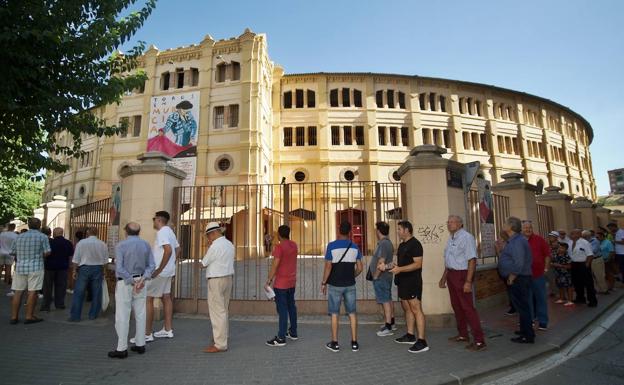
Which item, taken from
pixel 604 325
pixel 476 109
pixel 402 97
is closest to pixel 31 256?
pixel 604 325

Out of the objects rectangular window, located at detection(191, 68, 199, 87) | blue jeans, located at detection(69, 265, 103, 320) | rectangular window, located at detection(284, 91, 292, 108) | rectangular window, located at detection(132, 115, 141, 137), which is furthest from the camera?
rectangular window, located at detection(284, 91, 292, 108)

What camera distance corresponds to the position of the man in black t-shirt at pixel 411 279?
5.10 metres

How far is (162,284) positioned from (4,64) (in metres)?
4.37

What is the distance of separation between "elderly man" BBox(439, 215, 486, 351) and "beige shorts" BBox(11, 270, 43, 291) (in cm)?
744

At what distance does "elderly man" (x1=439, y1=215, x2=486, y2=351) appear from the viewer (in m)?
5.11

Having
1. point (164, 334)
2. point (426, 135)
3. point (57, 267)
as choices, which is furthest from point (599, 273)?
point (426, 135)

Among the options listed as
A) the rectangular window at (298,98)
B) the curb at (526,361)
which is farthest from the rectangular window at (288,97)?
the curb at (526,361)

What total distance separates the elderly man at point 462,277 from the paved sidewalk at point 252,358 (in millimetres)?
257

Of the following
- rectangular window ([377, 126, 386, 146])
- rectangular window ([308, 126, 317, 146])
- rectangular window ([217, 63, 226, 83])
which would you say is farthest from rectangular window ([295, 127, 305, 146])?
rectangular window ([217, 63, 226, 83])

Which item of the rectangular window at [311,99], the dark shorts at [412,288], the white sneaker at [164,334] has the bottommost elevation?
the white sneaker at [164,334]

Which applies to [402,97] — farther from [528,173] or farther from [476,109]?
[528,173]

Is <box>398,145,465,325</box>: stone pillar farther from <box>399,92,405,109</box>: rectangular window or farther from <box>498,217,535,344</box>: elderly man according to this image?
<box>399,92,405,109</box>: rectangular window

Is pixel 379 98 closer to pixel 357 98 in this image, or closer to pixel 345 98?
pixel 357 98

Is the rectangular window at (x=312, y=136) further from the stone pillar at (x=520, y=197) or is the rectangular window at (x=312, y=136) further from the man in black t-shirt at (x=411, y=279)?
the man in black t-shirt at (x=411, y=279)
